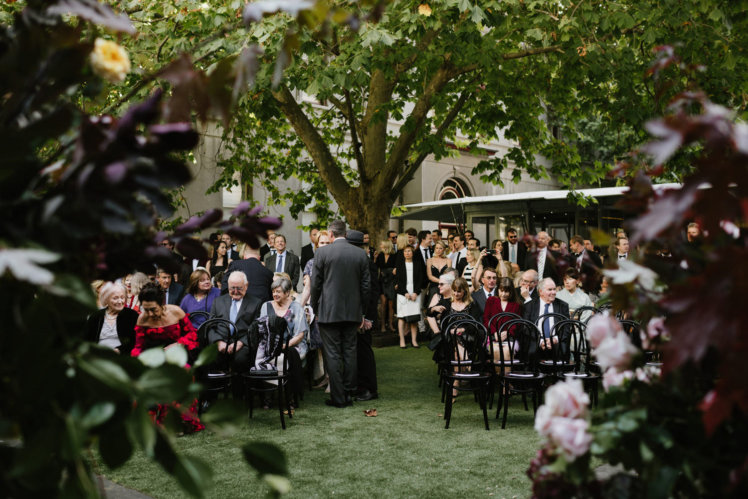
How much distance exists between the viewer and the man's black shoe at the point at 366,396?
8000 mm

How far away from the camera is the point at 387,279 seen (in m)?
12.9

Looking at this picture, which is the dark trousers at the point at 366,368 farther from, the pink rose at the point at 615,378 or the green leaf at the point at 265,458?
the green leaf at the point at 265,458

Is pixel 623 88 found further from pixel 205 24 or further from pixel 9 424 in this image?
pixel 9 424

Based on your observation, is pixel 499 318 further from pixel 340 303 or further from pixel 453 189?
pixel 453 189

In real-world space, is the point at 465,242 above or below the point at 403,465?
above

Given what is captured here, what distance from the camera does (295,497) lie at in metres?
4.66

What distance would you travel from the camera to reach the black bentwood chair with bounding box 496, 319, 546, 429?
6.75 metres

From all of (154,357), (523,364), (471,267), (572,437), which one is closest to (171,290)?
(523,364)

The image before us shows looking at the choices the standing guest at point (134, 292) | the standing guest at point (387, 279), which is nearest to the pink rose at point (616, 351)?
the standing guest at point (134, 292)

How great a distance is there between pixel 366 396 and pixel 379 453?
7.41 feet

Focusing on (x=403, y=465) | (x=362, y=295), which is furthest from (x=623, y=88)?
(x=403, y=465)

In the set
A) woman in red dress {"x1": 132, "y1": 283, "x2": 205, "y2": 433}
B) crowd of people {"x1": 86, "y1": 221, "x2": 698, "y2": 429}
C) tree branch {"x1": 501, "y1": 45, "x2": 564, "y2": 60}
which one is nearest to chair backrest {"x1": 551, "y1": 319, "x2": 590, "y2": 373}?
crowd of people {"x1": 86, "y1": 221, "x2": 698, "y2": 429}

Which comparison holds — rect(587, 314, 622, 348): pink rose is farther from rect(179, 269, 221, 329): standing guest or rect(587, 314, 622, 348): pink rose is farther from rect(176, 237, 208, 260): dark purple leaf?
rect(179, 269, 221, 329): standing guest

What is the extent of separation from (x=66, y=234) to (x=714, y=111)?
0.94 m
